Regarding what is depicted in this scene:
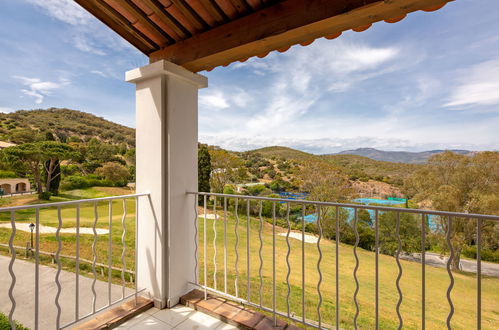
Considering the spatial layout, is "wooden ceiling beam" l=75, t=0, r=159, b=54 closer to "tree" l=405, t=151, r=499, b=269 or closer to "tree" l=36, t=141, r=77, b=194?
"tree" l=36, t=141, r=77, b=194

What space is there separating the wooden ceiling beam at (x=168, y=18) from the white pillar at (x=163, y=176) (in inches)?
11.6

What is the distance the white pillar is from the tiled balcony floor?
0.10m

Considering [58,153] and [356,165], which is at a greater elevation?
[58,153]

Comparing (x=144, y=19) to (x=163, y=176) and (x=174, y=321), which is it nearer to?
(x=163, y=176)

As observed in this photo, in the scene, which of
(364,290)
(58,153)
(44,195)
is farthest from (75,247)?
(364,290)

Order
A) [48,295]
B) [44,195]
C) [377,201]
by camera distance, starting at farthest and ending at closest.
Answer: [377,201] → [44,195] → [48,295]

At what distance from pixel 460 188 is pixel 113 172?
15.0m

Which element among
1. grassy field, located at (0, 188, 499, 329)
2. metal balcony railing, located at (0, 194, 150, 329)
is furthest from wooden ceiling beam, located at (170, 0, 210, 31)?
grassy field, located at (0, 188, 499, 329)

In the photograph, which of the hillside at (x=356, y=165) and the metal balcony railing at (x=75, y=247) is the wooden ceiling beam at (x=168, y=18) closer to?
the metal balcony railing at (x=75, y=247)

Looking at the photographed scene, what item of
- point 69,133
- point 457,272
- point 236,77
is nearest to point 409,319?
point 457,272

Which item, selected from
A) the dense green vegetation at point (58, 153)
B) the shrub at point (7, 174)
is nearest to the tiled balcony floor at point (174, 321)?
the dense green vegetation at point (58, 153)

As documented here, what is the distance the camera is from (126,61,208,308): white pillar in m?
2.13

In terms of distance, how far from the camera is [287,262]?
1.96m

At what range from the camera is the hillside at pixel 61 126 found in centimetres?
606
